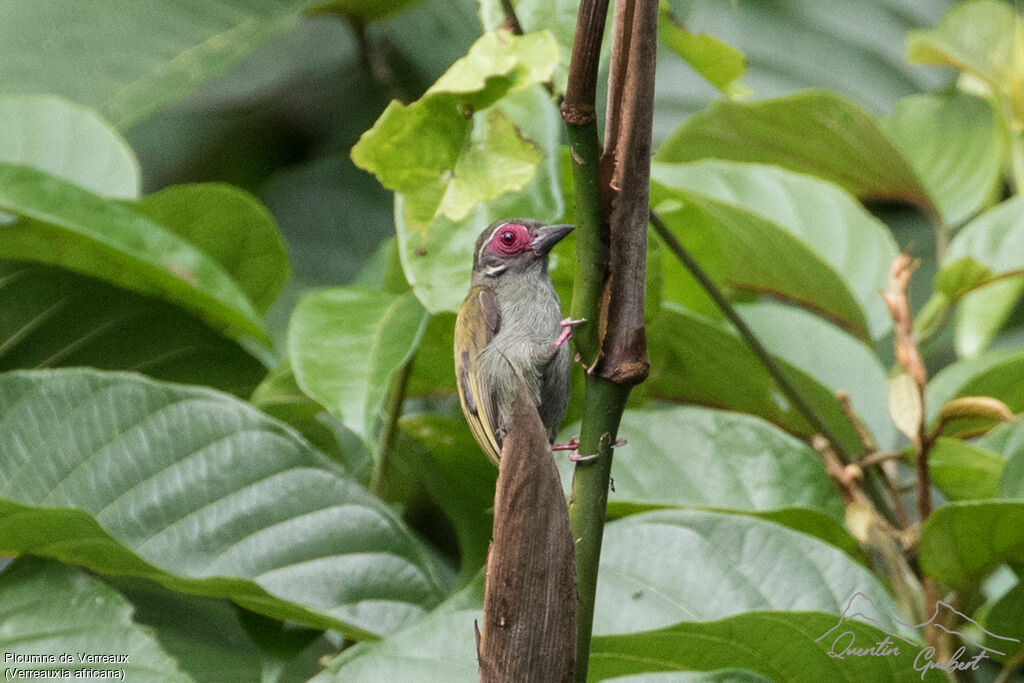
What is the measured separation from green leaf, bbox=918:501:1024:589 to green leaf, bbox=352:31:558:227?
0.43 m

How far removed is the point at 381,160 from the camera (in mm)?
314

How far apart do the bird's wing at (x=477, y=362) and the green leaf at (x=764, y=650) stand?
0.79 feet

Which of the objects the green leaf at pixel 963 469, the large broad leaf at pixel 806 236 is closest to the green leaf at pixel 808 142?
the large broad leaf at pixel 806 236

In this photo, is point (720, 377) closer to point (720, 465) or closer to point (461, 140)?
point (720, 465)

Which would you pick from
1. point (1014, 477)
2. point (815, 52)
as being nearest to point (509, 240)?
point (1014, 477)

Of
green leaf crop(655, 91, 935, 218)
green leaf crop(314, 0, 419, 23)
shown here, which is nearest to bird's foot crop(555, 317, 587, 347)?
green leaf crop(655, 91, 935, 218)

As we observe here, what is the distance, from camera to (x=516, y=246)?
337 millimetres

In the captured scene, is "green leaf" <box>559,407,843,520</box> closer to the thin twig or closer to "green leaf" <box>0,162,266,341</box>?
the thin twig

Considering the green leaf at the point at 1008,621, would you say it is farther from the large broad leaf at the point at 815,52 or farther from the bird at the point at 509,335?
the large broad leaf at the point at 815,52

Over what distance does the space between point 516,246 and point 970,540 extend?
46cm

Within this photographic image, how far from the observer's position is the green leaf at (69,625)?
1.93 feet

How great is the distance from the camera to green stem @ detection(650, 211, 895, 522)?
560 mm

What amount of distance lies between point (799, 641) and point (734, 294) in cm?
63

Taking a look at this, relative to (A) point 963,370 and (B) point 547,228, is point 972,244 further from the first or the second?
(B) point 547,228
